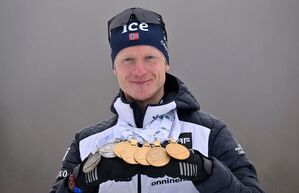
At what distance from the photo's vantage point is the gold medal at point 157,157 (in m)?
0.70

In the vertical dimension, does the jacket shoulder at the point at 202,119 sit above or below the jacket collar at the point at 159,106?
below

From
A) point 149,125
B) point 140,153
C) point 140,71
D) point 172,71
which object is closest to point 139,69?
point 140,71

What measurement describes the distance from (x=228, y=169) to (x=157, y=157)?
15cm

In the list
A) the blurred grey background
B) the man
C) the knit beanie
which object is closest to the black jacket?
the man

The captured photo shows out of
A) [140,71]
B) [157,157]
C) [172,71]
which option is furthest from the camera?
[172,71]

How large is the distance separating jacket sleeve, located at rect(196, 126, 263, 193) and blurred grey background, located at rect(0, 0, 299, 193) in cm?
132

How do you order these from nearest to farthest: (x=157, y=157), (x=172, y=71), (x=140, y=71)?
1. (x=157, y=157)
2. (x=140, y=71)
3. (x=172, y=71)

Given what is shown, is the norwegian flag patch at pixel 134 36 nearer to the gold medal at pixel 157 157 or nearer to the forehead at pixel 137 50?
the forehead at pixel 137 50

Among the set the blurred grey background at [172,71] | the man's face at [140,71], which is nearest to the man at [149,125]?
the man's face at [140,71]

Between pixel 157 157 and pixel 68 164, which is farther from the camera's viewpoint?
Answer: pixel 68 164

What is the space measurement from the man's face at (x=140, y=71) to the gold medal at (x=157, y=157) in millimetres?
206

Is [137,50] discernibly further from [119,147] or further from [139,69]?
[119,147]

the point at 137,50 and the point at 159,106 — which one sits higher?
the point at 137,50

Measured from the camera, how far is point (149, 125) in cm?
90
